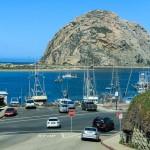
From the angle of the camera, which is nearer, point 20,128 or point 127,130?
point 127,130

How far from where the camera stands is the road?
124ft

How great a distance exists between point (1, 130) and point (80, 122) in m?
10.3

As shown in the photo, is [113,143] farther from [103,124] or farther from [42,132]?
[42,132]

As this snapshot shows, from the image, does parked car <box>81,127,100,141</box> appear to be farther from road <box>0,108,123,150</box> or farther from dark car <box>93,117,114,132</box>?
dark car <box>93,117,114,132</box>

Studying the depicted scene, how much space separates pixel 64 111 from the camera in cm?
6519

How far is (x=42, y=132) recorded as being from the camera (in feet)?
153

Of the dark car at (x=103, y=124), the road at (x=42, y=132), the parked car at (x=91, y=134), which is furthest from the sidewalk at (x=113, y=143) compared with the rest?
the dark car at (x=103, y=124)

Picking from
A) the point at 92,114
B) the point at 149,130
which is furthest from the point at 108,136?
the point at 92,114

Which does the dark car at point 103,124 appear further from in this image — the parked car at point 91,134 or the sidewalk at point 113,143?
the parked car at point 91,134

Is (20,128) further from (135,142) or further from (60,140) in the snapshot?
(135,142)

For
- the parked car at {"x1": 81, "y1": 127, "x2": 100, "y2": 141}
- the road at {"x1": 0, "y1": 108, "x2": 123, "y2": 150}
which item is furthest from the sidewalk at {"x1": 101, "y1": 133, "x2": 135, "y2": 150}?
the parked car at {"x1": 81, "y1": 127, "x2": 100, "y2": 141}

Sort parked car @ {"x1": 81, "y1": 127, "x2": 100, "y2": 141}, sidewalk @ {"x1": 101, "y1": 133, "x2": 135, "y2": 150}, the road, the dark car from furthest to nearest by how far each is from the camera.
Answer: the dark car < parked car @ {"x1": 81, "y1": 127, "x2": 100, "y2": 141} < the road < sidewalk @ {"x1": 101, "y1": 133, "x2": 135, "y2": 150}

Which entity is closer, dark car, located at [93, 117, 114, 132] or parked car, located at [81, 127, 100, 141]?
parked car, located at [81, 127, 100, 141]

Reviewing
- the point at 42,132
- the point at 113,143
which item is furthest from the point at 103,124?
the point at 113,143
